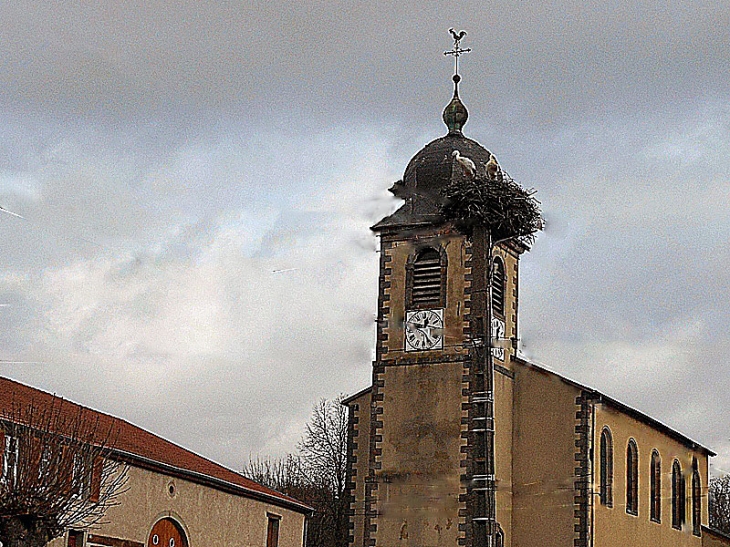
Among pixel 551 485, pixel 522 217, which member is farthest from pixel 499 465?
pixel 522 217

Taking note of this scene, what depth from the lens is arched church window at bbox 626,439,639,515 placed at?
37.2m

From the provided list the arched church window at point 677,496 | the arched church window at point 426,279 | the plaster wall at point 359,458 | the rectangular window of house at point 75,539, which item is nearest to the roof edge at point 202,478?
the plaster wall at point 359,458

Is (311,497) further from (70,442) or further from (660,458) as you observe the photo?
(70,442)

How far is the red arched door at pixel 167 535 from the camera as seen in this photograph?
27969mm

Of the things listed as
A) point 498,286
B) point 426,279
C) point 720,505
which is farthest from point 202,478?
point 720,505

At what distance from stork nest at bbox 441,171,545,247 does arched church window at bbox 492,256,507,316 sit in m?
1.38

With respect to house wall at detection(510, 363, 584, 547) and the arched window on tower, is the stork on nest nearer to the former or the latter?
house wall at detection(510, 363, 584, 547)

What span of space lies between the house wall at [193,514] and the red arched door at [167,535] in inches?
5.7

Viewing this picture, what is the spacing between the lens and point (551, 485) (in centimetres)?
3428

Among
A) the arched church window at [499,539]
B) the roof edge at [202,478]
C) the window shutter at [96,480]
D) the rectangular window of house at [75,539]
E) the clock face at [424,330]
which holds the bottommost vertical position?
the rectangular window of house at [75,539]

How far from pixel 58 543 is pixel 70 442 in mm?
3441

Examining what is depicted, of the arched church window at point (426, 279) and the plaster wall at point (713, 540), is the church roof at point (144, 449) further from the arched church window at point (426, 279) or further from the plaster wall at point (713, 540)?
the plaster wall at point (713, 540)

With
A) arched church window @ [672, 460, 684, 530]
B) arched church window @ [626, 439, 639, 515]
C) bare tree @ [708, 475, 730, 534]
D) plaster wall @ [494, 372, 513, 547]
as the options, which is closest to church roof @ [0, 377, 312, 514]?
plaster wall @ [494, 372, 513, 547]

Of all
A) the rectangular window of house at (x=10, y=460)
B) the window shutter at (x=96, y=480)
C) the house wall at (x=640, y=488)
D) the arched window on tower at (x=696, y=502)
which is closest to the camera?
the rectangular window of house at (x=10, y=460)
